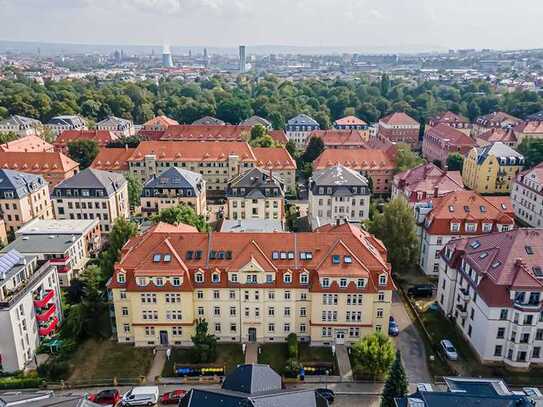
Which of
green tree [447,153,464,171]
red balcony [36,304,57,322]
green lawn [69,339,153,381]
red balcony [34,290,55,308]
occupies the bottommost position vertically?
green lawn [69,339,153,381]

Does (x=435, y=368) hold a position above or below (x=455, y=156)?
below

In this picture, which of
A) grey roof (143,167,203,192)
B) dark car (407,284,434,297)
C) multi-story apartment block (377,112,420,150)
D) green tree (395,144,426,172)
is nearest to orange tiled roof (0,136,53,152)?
grey roof (143,167,203,192)

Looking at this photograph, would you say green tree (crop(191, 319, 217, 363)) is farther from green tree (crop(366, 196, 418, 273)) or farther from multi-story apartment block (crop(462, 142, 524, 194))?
multi-story apartment block (crop(462, 142, 524, 194))

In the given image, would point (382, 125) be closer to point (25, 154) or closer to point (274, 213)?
point (274, 213)

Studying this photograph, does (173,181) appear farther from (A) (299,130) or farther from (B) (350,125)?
(B) (350,125)

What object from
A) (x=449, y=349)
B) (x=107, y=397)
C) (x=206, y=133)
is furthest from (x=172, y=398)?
(x=206, y=133)

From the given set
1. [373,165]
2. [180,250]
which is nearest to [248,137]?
[373,165]
